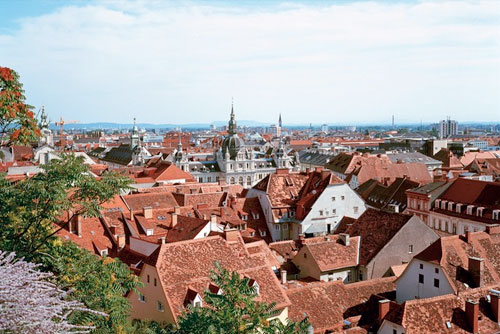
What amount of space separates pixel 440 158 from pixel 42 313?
4668 inches

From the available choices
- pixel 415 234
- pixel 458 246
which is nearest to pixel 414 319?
pixel 458 246

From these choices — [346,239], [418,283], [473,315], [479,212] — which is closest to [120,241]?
[346,239]

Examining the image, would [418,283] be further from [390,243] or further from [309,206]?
[309,206]

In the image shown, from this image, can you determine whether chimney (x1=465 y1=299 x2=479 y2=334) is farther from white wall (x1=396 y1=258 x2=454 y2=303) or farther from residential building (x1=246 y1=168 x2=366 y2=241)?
residential building (x1=246 y1=168 x2=366 y2=241)

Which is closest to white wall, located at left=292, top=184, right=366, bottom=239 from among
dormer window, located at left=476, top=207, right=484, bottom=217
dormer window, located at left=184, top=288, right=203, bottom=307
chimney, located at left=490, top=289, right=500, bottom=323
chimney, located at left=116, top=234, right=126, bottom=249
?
dormer window, located at left=476, top=207, right=484, bottom=217

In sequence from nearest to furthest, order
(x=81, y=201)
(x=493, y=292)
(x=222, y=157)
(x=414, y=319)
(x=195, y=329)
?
(x=195, y=329)
(x=81, y=201)
(x=414, y=319)
(x=493, y=292)
(x=222, y=157)

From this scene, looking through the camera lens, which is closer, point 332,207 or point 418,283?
point 418,283

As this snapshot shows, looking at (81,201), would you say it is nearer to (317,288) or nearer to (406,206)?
(317,288)

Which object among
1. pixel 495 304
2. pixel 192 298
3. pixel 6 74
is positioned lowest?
pixel 495 304

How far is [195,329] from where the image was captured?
15844 mm

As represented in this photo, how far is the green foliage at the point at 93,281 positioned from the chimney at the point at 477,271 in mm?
21795

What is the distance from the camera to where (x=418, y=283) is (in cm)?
3294

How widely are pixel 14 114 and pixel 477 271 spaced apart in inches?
1056

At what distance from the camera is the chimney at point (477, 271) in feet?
104
